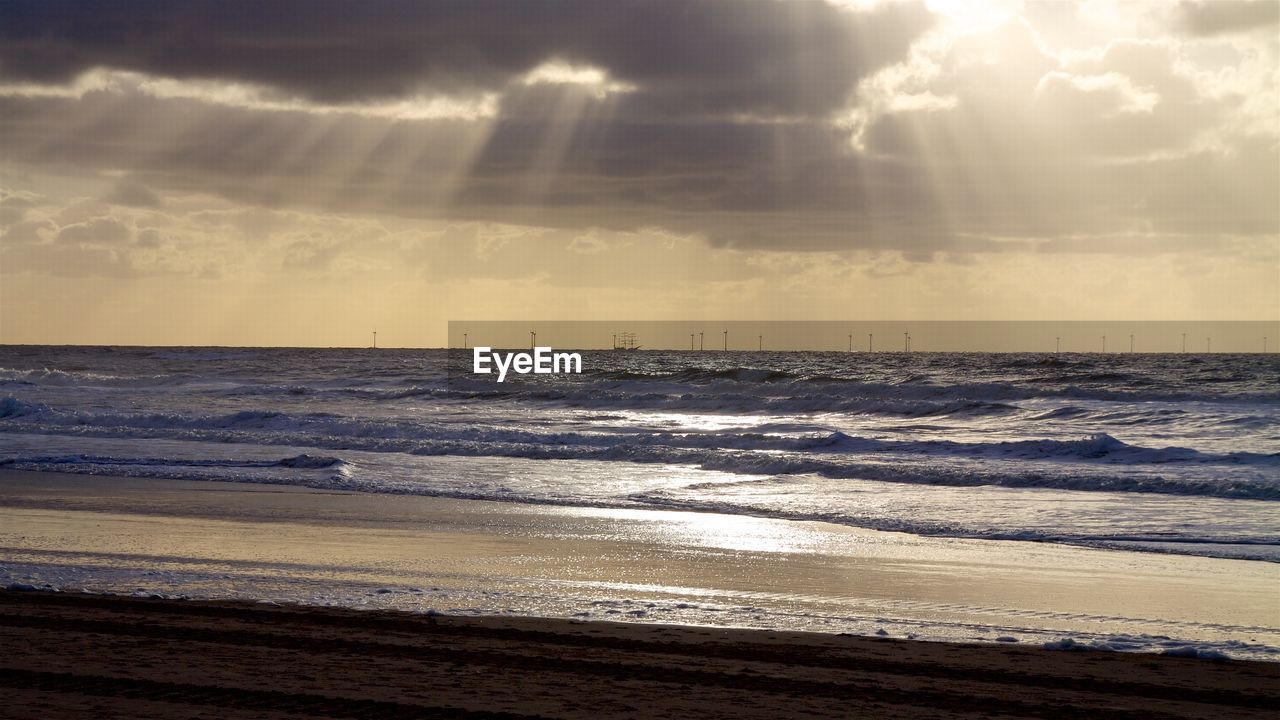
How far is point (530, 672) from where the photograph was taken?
697 cm

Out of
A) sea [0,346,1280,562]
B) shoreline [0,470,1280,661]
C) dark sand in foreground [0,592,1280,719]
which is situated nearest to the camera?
dark sand in foreground [0,592,1280,719]

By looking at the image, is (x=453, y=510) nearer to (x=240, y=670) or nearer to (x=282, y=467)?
(x=282, y=467)

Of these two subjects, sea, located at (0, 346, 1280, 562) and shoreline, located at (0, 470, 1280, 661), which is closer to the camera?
shoreline, located at (0, 470, 1280, 661)

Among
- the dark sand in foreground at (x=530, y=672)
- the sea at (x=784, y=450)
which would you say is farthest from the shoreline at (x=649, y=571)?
the sea at (x=784, y=450)

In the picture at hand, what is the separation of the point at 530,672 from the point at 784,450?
71.3ft

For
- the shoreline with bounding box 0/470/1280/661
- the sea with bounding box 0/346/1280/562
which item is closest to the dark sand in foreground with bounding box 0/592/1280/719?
the shoreline with bounding box 0/470/1280/661

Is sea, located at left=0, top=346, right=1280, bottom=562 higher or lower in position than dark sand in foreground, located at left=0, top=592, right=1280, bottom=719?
lower

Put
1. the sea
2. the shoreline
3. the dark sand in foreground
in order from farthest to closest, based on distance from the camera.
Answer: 1. the sea
2. the shoreline
3. the dark sand in foreground

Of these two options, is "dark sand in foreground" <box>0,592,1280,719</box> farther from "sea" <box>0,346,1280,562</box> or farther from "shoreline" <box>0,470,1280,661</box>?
"sea" <box>0,346,1280,562</box>

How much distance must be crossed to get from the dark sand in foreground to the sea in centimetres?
732

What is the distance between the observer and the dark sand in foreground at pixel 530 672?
6.22 metres

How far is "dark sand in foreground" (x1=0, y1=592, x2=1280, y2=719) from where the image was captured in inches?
245

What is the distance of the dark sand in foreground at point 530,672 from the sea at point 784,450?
7.32 meters

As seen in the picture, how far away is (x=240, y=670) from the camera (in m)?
6.83
